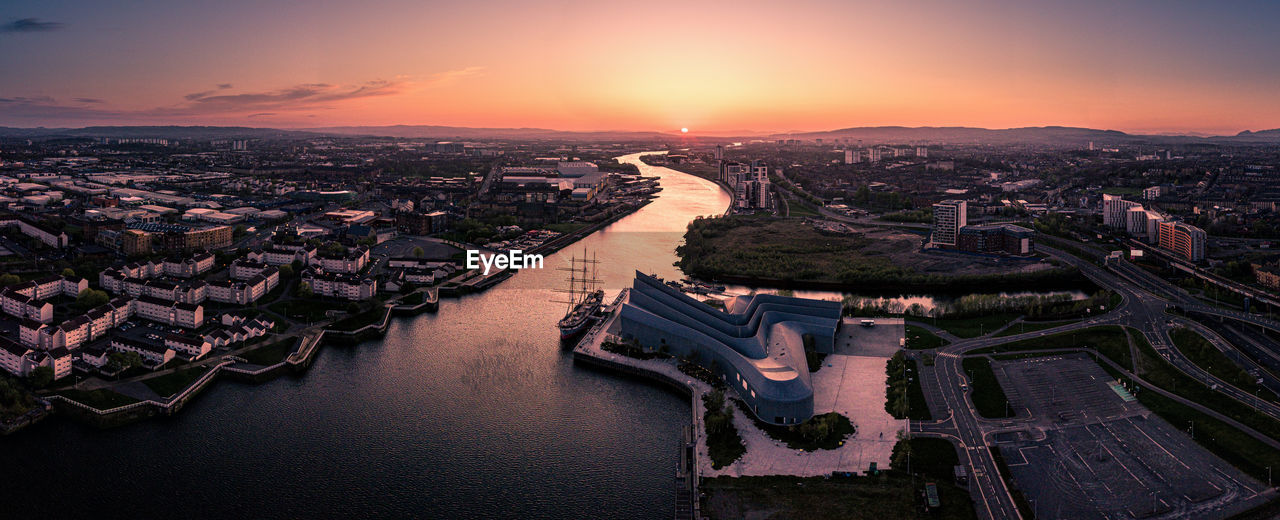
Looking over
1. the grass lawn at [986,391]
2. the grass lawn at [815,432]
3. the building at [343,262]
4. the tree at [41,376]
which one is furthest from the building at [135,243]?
the grass lawn at [986,391]

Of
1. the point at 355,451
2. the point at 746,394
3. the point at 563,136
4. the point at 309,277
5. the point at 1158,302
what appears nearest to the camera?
the point at 355,451

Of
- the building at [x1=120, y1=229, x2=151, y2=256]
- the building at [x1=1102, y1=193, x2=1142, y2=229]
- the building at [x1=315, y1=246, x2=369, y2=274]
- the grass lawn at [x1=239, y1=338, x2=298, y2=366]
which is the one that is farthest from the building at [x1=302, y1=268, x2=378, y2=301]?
the building at [x1=1102, y1=193, x2=1142, y2=229]

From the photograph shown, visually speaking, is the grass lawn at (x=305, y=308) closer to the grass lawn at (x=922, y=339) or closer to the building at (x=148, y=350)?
the building at (x=148, y=350)

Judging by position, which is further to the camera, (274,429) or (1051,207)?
(1051,207)

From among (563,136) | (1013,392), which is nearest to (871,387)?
(1013,392)

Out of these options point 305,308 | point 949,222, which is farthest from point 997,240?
point 305,308

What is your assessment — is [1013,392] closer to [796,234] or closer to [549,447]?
[549,447]
